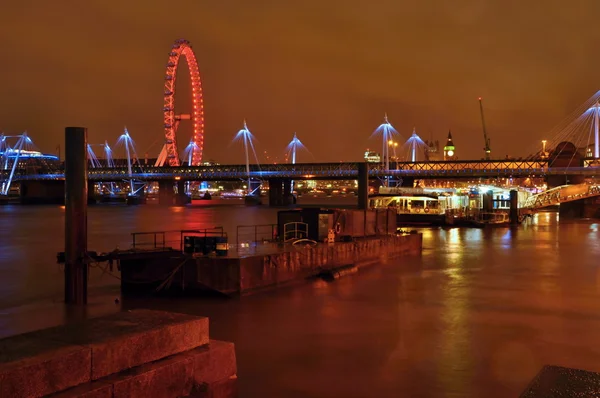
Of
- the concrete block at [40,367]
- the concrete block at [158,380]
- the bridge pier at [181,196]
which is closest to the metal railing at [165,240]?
the concrete block at [158,380]

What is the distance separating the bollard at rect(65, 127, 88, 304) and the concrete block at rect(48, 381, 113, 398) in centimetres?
1429

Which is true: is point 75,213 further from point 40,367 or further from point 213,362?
point 40,367

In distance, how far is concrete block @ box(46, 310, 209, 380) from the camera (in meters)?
6.79

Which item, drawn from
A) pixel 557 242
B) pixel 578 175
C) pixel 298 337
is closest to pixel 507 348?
pixel 298 337

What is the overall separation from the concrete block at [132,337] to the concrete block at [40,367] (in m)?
0.16

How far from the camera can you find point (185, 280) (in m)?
22.0

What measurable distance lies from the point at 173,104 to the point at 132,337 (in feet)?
470

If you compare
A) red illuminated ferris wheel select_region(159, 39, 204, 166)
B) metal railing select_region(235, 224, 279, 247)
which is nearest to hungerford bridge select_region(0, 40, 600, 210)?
red illuminated ferris wheel select_region(159, 39, 204, 166)

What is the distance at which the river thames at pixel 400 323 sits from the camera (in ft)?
41.1

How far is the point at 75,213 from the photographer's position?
20.0 meters

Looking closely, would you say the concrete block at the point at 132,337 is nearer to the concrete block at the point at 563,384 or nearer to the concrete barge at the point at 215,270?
the concrete block at the point at 563,384

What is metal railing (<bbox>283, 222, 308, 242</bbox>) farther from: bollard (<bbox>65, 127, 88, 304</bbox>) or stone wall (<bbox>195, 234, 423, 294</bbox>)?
bollard (<bbox>65, 127, 88, 304</bbox>)

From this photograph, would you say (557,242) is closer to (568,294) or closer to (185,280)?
(568,294)

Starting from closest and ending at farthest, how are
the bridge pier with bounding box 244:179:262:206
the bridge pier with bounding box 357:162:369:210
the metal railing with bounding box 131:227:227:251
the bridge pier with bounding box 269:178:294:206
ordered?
1. the metal railing with bounding box 131:227:227:251
2. the bridge pier with bounding box 357:162:369:210
3. the bridge pier with bounding box 244:179:262:206
4. the bridge pier with bounding box 269:178:294:206
